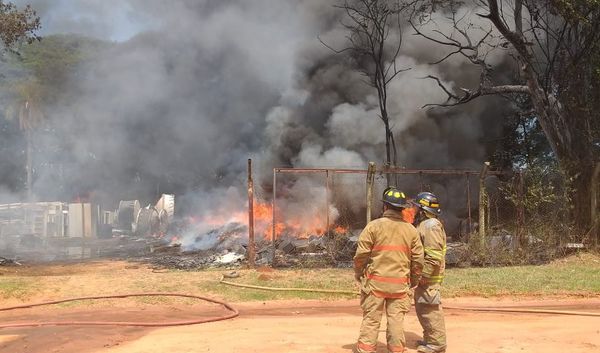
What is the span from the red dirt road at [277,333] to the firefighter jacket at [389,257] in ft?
2.56

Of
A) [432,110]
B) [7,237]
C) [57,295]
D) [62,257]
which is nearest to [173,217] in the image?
[7,237]

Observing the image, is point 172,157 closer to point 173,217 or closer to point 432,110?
point 173,217

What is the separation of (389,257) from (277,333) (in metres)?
1.79

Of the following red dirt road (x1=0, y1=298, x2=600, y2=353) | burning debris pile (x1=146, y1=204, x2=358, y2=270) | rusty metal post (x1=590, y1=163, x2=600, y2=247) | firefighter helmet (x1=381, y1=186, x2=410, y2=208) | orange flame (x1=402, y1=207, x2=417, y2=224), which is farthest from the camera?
rusty metal post (x1=590, y1=163, x2=600, y2=247)

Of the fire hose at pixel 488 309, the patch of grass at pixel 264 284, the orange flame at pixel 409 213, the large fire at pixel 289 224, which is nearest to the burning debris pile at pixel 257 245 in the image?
the large fire at pixel 289 224

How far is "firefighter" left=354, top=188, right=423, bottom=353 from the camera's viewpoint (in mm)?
4727

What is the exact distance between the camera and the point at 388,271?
4.78 meters

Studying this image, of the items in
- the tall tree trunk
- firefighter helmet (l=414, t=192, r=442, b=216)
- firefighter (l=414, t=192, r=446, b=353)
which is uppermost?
the tall tree trunk

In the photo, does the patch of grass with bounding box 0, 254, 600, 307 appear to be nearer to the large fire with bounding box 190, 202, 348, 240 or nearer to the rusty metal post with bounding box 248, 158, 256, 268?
the rusty metal post with bounding box 248, 158, 256, 268

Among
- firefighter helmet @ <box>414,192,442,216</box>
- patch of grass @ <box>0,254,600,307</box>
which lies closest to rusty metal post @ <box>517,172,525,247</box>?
patch of grass @ <box>0,254,600,307</box>

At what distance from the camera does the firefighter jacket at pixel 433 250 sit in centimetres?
504

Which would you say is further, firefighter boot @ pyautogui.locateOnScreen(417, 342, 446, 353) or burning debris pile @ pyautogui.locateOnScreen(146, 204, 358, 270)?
burning debris pile @ pyautogui.locateOnScreen(146, 204, 358, 270)

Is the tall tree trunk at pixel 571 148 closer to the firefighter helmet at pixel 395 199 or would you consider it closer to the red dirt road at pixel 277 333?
the red dirt road at pixel 277 333

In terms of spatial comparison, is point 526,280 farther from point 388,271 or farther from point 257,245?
point 257,245
